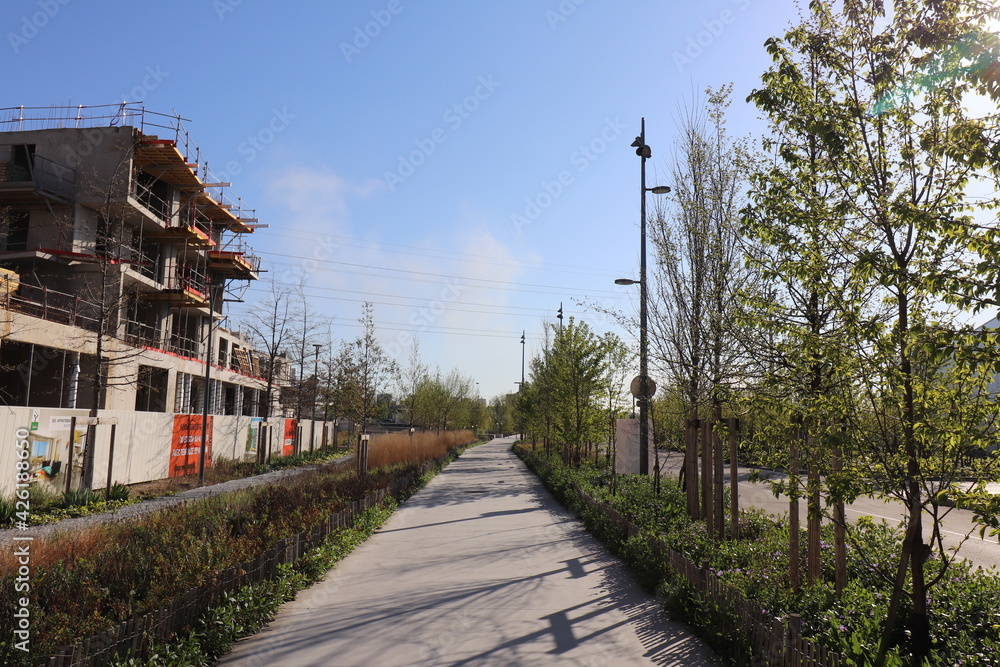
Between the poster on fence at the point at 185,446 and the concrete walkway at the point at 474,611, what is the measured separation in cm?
1431

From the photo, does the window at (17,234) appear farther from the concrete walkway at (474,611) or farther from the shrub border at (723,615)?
the shrub border at (723,615)

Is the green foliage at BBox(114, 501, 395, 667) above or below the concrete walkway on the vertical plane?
above

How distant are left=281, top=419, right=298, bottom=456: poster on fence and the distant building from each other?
536 centimetres

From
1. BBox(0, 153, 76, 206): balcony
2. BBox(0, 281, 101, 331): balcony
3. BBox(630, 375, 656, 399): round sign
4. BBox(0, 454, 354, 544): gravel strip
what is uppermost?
BBox(0, 153, 76, 206): balcony

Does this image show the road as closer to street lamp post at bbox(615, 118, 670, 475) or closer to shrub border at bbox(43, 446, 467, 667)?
street lamp post at bbox(615, 118, 670, 475)

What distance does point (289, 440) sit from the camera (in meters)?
38.5

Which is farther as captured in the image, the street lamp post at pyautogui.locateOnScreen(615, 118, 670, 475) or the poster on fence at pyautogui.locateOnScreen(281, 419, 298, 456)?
the poster on fence at pyautogui.locateOnScreen(281, 419, 298, 456)

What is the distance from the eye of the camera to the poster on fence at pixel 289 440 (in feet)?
123

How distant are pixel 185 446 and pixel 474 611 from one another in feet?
68.6

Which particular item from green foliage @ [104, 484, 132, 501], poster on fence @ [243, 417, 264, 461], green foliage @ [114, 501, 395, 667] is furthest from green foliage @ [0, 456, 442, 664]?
poster on fence @ [243, 417, 264, 461]

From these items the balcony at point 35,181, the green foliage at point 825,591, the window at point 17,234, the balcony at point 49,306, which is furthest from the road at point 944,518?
the window at point 17,234

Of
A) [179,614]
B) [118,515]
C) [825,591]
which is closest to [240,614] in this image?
[179,614]

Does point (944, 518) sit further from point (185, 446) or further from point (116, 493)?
point (185, 446)

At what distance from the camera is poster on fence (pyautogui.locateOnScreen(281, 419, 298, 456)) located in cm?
3753
